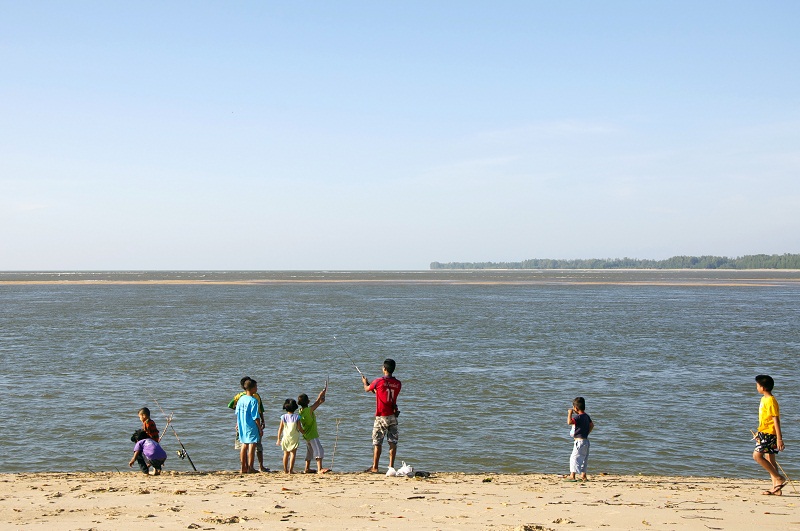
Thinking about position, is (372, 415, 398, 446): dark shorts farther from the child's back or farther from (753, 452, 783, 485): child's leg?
(753, 452, 783, 485): child's leg

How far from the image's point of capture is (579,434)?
448 inches

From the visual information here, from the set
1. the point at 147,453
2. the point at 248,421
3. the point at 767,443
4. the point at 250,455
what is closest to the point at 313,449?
the point at 250,455

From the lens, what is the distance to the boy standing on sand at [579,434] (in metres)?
11.4

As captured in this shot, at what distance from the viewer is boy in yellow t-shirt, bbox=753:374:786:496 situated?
10.0 m

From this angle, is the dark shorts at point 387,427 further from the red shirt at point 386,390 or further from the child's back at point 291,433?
the child's back at point 291,433

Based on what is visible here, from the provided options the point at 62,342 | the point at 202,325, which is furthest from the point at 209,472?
the point at 202,325

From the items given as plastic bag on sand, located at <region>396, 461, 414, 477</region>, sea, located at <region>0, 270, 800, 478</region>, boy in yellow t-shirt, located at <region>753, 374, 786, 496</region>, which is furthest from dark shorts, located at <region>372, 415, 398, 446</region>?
boy in yellow t-shirt, located at <region>753, 374, 786, 496</region>

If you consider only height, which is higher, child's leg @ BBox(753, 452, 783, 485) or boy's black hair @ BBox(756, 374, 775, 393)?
boy's black hair @ BBox(756, 374, 775, 393)

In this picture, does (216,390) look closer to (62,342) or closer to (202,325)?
(62,342)

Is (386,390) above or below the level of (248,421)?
above

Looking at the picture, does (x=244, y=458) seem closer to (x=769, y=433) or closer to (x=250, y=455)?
(x=250, y=455)

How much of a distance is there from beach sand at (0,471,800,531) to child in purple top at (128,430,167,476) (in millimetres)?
237

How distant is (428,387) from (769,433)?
12094 millimetres

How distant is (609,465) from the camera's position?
528 inches
